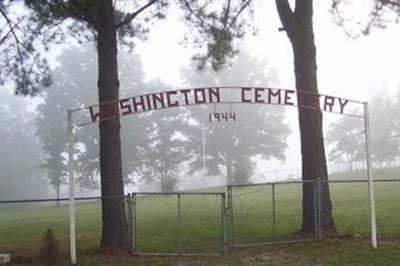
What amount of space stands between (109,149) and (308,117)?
424 centimetres

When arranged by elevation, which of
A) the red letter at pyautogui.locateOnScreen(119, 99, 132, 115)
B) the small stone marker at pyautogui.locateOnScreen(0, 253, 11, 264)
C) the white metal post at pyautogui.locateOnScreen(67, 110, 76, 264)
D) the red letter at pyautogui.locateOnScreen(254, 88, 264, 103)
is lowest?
the small stone marker at pyautogui.locateOnScreen(0, 253, 11, 264)

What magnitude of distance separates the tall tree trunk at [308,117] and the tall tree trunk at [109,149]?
3808mm

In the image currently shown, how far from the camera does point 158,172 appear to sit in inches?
2125

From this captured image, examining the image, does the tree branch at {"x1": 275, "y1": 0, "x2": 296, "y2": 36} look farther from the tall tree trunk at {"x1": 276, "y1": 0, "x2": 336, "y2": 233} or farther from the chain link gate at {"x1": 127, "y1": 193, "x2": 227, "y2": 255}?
the chain link gate at {"x1": 127, "y1": 193, "x2": 227, "y2": 255}

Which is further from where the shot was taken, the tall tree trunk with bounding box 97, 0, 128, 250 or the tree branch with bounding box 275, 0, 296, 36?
the tree branch with bounding box 275, 0, 296, 36

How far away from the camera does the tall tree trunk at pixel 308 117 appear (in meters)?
11.9

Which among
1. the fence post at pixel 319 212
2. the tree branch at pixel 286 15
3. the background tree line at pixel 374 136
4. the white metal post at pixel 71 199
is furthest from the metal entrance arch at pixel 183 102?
the background tree line at pixel 374 136

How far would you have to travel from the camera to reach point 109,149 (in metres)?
11.2

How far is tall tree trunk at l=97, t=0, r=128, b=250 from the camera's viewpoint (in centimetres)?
1099

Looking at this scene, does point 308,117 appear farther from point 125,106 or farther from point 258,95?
point 125,106

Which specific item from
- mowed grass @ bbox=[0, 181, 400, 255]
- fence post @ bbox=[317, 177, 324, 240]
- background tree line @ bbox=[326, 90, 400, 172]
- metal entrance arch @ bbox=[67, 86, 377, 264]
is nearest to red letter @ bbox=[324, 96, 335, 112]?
metal entrance arch @ bbox=[67, 86, 377, 264]

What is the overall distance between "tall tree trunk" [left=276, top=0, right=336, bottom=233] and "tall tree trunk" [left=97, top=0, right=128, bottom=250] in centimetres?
381

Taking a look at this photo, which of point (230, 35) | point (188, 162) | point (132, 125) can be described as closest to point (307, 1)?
point (230, 35)

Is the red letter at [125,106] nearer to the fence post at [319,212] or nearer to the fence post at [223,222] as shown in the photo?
the fence post at [223,222]
